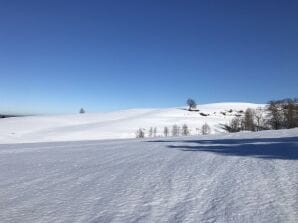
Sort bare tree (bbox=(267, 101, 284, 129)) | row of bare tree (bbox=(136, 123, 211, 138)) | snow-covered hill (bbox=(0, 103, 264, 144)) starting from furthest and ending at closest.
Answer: row of bare tree (bbox=(136, 123, 211, 138)) → snow-covered hill (bbox=(0, 103, 264, 144)) → bare tree (bbox=(267, 101, 284, 129))

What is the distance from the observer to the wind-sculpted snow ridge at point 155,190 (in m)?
6.53

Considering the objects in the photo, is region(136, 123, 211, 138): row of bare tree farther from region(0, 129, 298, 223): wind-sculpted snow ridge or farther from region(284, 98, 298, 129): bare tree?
region(0, 129, 298, 223): wind-sculpted snow ridge

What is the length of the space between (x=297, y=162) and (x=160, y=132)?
99.1 m

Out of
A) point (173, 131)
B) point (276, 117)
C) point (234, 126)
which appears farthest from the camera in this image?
point (173, 131)

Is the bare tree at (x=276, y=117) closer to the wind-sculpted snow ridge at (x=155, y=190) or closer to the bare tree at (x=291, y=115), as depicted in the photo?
the bare tree at (x=291, y=115)

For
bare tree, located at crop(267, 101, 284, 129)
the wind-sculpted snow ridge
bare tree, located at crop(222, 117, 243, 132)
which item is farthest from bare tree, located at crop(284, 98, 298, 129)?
the wind-sculpted snow ridge

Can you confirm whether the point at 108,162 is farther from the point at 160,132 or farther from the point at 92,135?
the point at 160,132

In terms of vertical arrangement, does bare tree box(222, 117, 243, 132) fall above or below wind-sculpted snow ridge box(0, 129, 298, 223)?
above

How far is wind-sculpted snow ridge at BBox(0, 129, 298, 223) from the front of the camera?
6.53 meters

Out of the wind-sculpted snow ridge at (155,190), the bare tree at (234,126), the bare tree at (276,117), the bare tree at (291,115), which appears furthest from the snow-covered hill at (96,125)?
the wind-sculpted snow ridge at (155,190)

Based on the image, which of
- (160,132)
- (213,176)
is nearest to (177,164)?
(213,176)

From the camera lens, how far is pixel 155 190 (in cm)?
831

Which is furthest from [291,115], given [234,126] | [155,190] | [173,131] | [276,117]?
[155,190]

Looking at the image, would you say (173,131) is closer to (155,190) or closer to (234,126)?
(234,126)
